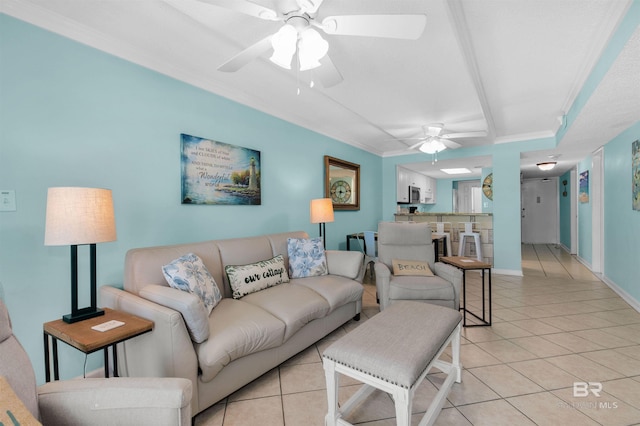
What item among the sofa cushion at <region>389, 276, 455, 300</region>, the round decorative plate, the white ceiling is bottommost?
the sofa cushion at <region>389, 276, 455, 300</region>

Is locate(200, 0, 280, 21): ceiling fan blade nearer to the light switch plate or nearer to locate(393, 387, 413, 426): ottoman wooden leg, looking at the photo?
the light switch plate

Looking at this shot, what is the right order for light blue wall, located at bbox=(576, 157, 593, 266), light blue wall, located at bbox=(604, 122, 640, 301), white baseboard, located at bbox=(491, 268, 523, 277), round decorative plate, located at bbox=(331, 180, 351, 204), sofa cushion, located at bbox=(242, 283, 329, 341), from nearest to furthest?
1. sofa cushion, located at bbox=(242, 283, 329, 341)
2. light blue wall, located at bbox=(604, 122, 640, 301)
3. round decorative plate, located at bbox=(331, 180, 351, 204)
4. white baseboard, located at bbox=(491, 268, 523, 277)
5. light blue wall, located at bbox=(576, 157, 593, 266)

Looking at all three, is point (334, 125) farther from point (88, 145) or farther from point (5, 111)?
point (5, 111)

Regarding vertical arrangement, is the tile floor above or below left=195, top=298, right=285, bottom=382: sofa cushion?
below

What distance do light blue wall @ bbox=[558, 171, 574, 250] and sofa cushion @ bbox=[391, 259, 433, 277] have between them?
21.1 ft

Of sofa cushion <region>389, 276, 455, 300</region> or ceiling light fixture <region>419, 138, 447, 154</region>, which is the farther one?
ceiling light fixture <region>419, 138, 447, 154</region>

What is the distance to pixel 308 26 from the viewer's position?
1.58 meters

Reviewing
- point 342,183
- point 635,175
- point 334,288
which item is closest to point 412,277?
point 334,288

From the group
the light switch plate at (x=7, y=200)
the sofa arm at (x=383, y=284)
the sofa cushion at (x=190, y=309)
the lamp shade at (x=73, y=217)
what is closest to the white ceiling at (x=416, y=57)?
the light switch plate at (x=7, y=200)

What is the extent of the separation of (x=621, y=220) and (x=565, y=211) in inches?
194

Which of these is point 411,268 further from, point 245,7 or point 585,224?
point 585,224

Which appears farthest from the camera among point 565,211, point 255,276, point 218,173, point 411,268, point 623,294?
A: point 565,211

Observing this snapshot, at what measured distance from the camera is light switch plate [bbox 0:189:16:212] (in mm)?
1627

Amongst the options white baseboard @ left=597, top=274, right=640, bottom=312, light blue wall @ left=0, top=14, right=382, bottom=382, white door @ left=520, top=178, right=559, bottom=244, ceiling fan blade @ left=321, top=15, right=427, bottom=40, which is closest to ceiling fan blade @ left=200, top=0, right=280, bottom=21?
ceiling fan blade @ left=321, top=15, right=427, bottom=40
